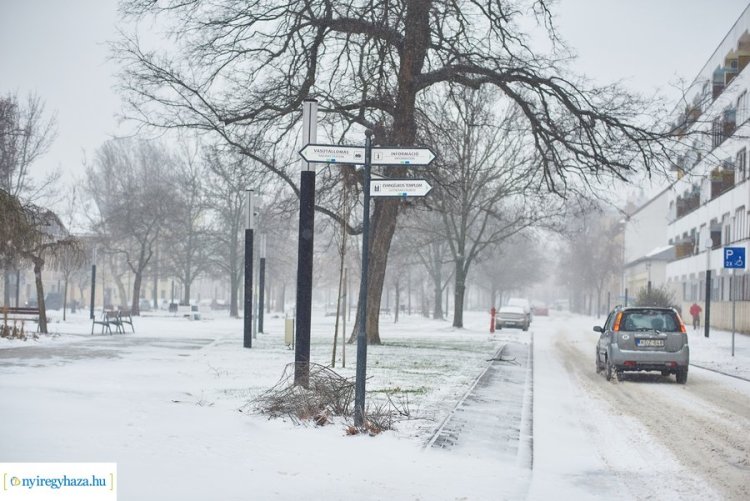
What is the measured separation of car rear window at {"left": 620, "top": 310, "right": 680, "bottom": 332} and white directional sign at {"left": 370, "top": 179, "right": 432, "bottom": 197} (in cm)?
973

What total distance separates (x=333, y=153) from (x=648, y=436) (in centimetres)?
503

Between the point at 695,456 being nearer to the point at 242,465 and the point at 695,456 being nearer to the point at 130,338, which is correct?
the point at 242,465

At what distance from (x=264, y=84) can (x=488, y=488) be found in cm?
1662

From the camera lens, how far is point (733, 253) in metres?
25.8

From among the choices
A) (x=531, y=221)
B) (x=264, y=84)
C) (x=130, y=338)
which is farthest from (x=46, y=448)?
(x=531, y=221)

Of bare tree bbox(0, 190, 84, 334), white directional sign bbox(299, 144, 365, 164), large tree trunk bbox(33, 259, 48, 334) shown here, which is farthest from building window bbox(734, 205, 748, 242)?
white directional sign bbox(299, 144, 365, 164)

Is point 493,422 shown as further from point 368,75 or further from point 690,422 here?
point 368,75

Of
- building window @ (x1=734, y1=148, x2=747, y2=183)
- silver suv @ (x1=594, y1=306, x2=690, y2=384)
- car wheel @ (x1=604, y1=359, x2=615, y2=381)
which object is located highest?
building window @ (x1=734, y1=148, x2=747, y2=183)

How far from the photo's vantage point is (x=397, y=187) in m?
9.83

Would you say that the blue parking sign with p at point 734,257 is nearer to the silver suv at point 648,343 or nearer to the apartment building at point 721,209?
the apartment building at point 721,209

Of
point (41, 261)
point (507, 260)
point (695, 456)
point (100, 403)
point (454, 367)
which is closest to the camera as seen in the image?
point (695, 456)

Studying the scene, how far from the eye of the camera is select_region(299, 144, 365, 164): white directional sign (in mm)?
9914

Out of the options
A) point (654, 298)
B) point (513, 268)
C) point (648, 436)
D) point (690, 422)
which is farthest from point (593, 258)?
point (648, 436)

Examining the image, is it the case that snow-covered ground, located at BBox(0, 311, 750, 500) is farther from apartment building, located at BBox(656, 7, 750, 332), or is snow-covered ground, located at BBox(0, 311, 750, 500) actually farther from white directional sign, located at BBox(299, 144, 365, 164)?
apartment building, located at BBox(656, 7, 750, 332)
